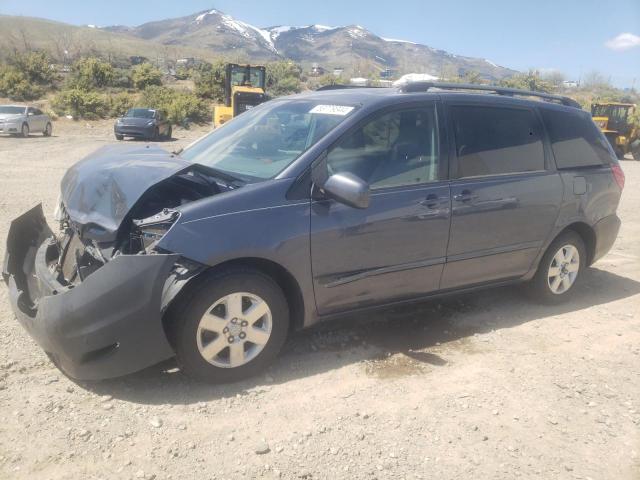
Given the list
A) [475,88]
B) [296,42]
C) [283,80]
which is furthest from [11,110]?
[296,42]

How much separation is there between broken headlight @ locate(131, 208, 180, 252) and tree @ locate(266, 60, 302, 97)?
35814 millimetres

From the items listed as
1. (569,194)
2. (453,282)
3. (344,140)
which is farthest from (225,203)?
(569,194)

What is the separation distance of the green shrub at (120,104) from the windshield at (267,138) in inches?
1169

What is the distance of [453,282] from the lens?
13.7ft

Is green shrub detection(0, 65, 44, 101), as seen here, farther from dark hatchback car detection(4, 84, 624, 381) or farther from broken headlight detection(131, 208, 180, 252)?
broken headlight detection(131, 208, 180, 252)

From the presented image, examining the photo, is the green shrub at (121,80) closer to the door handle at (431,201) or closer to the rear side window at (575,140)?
the rear side window at (575,140)

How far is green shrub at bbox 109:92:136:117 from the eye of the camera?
31.5 meters

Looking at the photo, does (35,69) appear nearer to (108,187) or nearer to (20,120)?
(20,120)

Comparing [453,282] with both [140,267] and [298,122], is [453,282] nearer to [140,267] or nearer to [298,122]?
[298,122]

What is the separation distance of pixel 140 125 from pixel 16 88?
16.7 m

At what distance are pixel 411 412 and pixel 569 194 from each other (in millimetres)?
2637

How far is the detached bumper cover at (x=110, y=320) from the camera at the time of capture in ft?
9.48

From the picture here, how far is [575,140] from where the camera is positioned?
4.90m

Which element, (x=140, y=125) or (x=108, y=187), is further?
(x=140, y=125)
